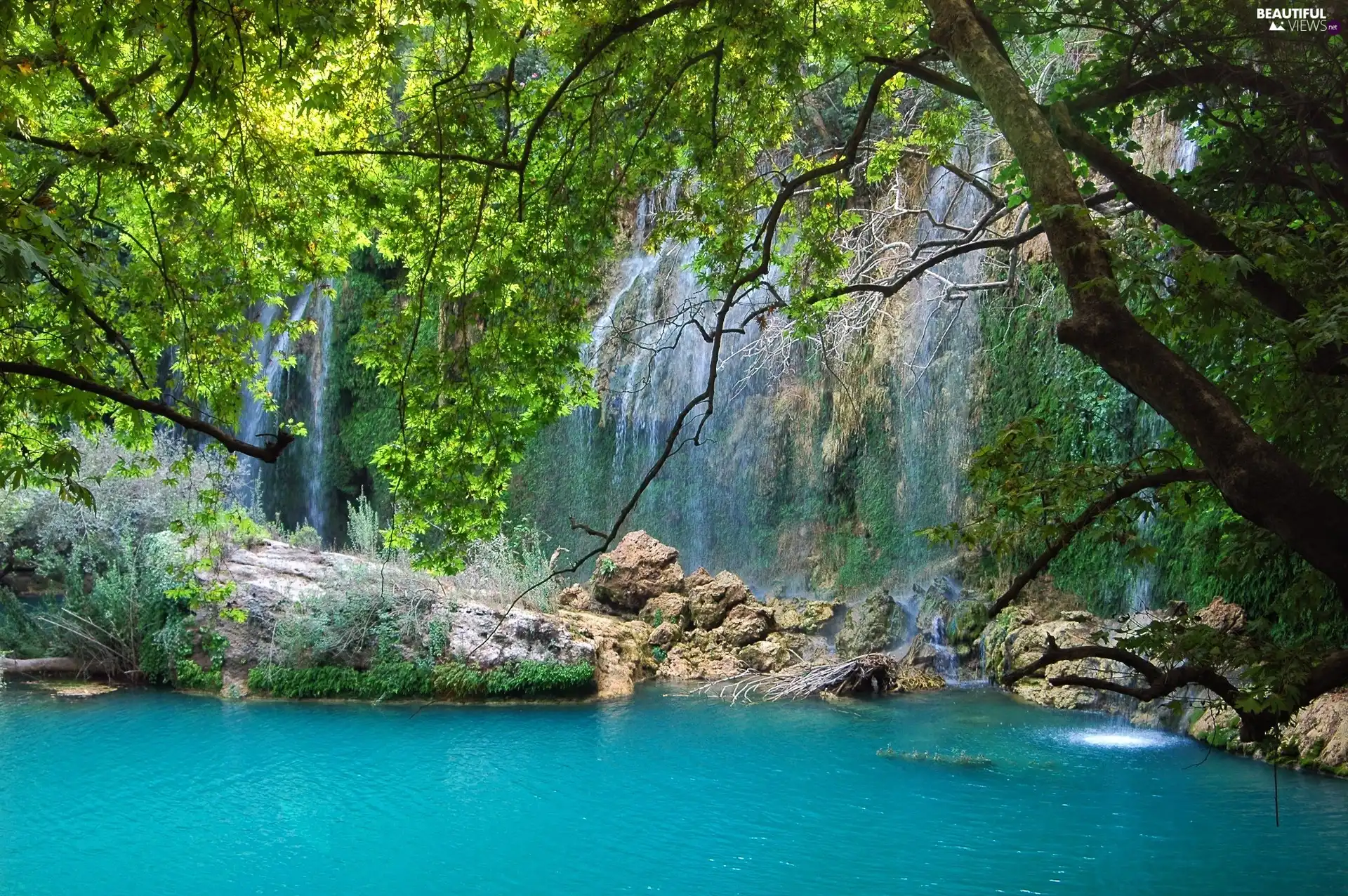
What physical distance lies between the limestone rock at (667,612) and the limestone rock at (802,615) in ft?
4.54

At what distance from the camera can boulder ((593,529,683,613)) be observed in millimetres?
17406

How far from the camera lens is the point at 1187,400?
3.21 m

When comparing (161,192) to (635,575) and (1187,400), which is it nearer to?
(1187,400)

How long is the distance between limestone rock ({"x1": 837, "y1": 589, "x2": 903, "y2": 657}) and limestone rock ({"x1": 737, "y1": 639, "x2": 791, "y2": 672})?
3.09 feet

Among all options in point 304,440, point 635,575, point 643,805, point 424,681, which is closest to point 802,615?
point 635,575

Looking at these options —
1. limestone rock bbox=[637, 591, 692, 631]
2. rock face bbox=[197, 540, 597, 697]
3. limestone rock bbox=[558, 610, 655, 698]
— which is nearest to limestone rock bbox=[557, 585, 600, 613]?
limestone rock bbox=[558, 610, 655, 698]

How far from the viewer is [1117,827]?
27.1ft

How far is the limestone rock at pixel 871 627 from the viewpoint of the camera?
51.0 feet

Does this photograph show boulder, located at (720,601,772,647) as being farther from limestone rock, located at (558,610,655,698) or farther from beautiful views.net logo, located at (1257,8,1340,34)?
beautiful views.net logo, located at (1257,8,1340,34)

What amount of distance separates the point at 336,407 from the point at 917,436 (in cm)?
1426

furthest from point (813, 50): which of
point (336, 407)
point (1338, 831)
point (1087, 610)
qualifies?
point (336, 407)

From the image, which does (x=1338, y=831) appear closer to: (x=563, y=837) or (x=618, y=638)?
(x=563, y=837)

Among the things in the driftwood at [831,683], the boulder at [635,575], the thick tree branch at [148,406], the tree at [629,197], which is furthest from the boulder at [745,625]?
the thick tree branch at [148,406]

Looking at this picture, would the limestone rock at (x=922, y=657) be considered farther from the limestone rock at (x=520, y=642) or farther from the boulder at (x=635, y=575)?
the limestone rock at (x=520, y=642)
